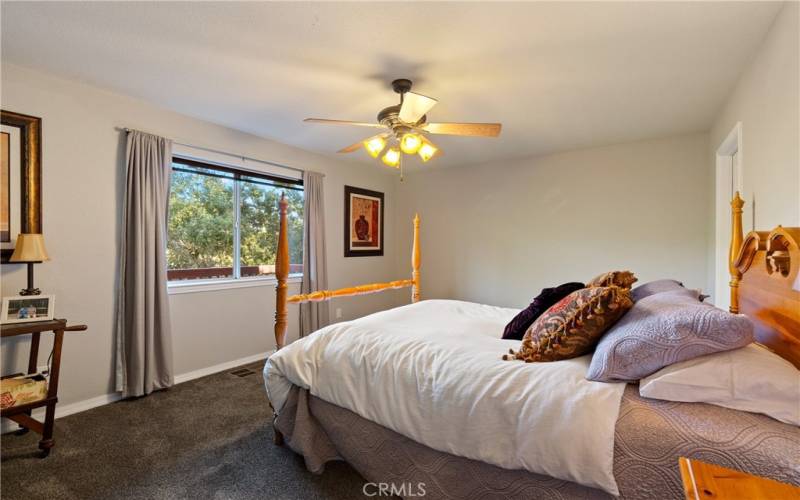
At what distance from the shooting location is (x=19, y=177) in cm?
231

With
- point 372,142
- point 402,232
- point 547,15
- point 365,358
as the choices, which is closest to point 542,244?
point 402,232

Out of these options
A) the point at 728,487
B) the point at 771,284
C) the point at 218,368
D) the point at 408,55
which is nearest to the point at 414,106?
the point at 408,55

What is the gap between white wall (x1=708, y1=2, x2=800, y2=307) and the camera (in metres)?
1.52

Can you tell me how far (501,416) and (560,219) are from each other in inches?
129

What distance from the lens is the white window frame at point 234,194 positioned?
10.5 ft

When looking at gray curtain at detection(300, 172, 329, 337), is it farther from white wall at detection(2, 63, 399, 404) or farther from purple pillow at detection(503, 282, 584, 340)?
purple pillow at detection(503, 282, 584, 340)

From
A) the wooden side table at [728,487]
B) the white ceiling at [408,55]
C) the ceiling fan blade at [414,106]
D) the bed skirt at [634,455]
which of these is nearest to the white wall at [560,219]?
the white ceiling at [408,55]

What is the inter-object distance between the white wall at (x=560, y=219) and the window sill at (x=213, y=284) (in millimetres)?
2205

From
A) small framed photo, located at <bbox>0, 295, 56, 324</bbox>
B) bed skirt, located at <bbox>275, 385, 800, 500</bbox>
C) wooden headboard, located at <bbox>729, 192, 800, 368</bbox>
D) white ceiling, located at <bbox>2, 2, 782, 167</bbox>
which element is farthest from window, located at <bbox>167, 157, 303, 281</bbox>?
wooden headboard, located at <bbox>729, 192, 800, 368</bbox>

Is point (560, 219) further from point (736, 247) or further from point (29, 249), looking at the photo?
point (29, 249)

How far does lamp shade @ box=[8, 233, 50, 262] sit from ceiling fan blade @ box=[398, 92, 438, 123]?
2381 millimetres

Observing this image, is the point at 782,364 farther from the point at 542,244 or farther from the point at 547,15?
the point at 542,244

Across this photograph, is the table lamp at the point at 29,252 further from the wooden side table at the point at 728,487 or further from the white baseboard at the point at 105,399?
the wooden side table at the point at 728,487

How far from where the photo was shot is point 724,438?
1.01 meters
